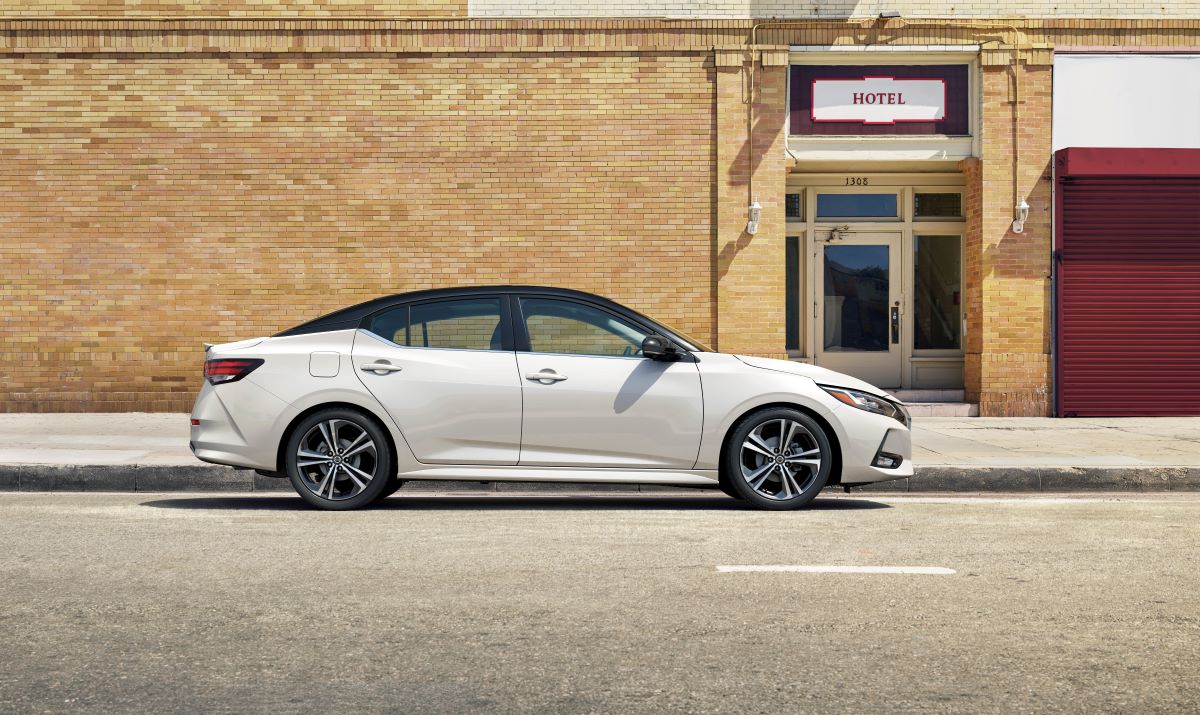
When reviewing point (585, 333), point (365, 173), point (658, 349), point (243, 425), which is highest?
point (365, 173)

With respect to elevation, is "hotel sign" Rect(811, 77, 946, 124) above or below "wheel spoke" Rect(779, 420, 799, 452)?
above

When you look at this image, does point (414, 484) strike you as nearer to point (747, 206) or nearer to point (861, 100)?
point (747, 206)

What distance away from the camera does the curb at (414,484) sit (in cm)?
1022

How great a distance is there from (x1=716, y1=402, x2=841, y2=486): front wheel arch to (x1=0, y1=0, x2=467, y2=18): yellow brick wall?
9.61m

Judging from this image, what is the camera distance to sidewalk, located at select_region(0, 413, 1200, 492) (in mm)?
10234

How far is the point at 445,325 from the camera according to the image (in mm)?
8914

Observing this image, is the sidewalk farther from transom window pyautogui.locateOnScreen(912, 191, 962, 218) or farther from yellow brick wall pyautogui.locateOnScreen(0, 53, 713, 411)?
transom window pyautogui.locateOnScreen(912, 191, 962, 218)

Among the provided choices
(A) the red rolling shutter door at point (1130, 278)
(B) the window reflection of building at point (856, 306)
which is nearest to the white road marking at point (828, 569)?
(A) the red rolling shutter door at point (1130, 278)

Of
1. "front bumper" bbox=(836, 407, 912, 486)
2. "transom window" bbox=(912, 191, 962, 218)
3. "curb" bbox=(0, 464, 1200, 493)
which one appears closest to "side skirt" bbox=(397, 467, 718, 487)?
"front bumper" bbox=(836, 407, 912, 486)

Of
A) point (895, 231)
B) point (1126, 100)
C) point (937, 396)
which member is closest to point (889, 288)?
point (895, 231)

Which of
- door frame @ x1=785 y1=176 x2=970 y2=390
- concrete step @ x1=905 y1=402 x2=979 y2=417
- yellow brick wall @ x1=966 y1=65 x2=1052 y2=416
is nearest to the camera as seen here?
yellow brick wall @ x1=966 y1=65 x2=1052 y2=416

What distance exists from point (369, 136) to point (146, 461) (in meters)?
7.10

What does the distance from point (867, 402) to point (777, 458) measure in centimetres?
73

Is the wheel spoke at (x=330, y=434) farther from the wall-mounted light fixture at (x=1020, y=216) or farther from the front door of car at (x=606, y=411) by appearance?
the wall-mounted light fixture at (x=1020, y=216)
